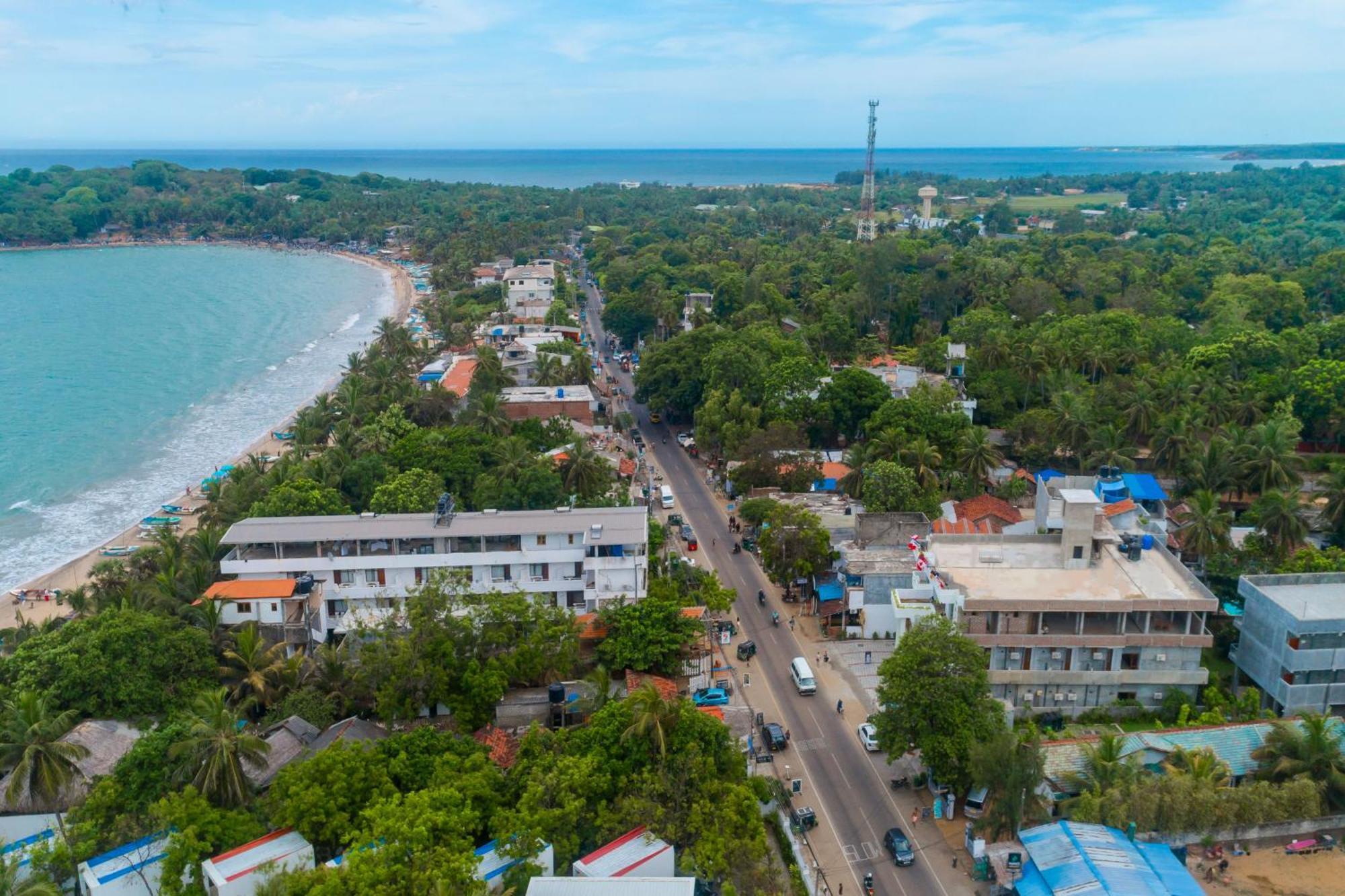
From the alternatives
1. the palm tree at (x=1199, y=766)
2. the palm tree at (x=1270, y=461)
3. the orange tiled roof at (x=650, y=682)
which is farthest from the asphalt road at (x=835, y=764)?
the palm tree at (x=1270, y=461)

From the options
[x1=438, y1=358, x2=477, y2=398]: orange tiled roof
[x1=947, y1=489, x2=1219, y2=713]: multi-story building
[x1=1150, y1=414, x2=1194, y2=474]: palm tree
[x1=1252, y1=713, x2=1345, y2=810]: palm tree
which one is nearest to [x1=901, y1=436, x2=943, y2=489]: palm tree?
[x1=1150, y1=414, x2=1194, y2=474]: palm tree

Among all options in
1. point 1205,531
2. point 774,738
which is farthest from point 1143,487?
point 774,738

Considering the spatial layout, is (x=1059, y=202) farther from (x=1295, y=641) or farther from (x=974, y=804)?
(x=974, y=804)

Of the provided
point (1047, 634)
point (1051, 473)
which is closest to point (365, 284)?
point (1051, 473)

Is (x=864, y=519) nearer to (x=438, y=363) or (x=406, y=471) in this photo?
(x=406, y=471)

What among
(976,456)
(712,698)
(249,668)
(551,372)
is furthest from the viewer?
(551,372)

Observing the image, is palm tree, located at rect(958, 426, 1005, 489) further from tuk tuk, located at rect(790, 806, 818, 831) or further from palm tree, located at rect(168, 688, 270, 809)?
palm tree, located at rect(168, 688, 270, 809)

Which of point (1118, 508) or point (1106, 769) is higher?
point (1118, 508)
